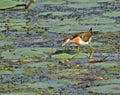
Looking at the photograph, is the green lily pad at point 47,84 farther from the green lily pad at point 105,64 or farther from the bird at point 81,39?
the bird at point 81,39

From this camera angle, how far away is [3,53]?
9266 millimetres

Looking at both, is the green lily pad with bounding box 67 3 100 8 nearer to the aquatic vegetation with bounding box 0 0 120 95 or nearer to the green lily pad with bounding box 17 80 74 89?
the aquatic vegetation with bounding box 0 0 120 95

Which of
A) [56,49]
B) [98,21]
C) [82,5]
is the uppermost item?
[82,5]

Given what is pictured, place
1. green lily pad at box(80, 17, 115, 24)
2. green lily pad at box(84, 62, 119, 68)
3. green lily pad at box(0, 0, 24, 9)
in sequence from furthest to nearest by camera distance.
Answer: green lily pad at box(0, 0, 24, 9) < green lily pad at box(80, 17, 115, 24) < green lily pad at box(84, 62, 119, 68)

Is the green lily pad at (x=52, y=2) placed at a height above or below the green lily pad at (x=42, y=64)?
above

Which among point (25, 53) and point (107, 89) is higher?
point (25, 53)

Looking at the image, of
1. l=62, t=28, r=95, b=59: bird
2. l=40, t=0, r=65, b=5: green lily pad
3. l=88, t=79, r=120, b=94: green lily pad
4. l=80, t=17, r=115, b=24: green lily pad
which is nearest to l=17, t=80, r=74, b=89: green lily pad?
l=88, t=79, r=120, b=94: green lily pad

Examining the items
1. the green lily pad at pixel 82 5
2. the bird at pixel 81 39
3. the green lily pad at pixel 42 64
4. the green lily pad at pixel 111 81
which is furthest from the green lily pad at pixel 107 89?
the green lily pad at pixel 82 5

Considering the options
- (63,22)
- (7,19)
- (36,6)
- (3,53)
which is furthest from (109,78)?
(36,6)

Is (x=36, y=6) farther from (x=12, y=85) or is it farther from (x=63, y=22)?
(x=12, y=85)

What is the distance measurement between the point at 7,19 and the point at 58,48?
237 centimetres

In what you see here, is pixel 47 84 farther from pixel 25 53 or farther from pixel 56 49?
pixel 56 49

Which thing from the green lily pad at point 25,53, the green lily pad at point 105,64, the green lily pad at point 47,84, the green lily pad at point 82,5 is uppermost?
the green lily pad at point 82,5

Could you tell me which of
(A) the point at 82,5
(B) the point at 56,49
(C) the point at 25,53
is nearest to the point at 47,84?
(C) the point at 25,53
